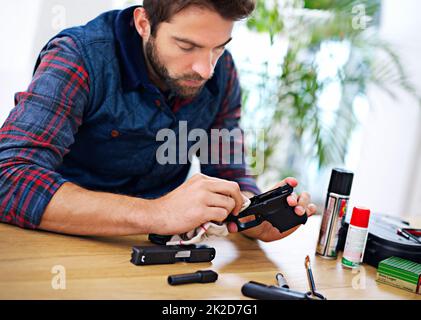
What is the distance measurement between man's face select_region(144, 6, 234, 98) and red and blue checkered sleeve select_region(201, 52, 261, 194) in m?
0.23

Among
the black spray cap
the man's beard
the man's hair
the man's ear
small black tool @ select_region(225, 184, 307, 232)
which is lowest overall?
small black tool @ select_region(225, 184, 307, 232)

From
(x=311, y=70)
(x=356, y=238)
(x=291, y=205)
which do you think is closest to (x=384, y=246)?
(x=356, y=238)

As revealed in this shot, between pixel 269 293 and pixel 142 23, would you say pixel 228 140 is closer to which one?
pixel 142 23

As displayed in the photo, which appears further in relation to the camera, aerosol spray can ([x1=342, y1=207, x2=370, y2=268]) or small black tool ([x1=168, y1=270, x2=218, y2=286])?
aerosol spray can ([x1=342, y1=207, x2=370, y2=268])

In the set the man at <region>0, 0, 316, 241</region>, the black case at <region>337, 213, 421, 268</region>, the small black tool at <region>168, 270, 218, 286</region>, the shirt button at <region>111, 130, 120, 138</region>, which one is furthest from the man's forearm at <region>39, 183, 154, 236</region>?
the black case at <region>337, 213, 421, 268</region>

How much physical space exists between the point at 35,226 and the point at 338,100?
1908mm

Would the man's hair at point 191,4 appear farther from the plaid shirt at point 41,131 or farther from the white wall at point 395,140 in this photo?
the white wall at point 395,140

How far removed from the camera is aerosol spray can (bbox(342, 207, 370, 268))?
1095 millimetres

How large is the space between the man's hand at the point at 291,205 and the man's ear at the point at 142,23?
55 cm

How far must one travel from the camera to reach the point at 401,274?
1037mm

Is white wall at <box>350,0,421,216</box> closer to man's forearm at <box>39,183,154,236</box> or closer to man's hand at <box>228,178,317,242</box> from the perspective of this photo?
man's hand at <box>228,178,317,242</box>

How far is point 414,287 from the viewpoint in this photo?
3.35 ft

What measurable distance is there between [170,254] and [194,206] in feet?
0.36
